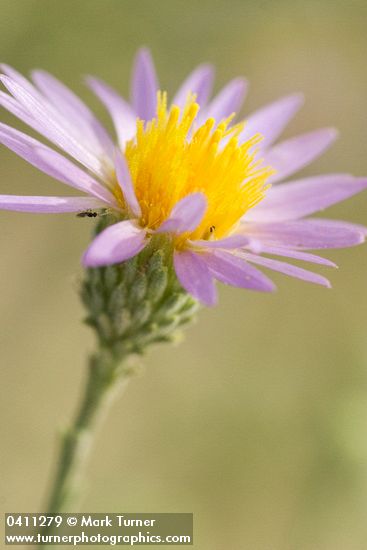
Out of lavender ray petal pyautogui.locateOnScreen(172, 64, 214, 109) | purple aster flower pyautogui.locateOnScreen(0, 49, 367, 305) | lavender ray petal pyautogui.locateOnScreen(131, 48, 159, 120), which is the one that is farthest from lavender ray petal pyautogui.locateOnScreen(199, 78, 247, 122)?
lavender ray petal pyautogui.locateOnScreen(131, 48, 159, 120)

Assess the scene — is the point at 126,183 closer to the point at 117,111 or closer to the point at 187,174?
the point at 187,174

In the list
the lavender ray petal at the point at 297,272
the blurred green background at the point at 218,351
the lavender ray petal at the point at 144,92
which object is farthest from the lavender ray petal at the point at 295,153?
the blurred green background at the point at 218,351

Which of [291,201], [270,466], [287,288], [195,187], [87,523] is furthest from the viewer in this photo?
[287,288]

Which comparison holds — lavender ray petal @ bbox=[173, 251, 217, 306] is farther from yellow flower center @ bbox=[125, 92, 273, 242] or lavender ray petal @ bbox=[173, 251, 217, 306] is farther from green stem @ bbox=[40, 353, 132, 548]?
green stem @ bbox=[40, 353, 132, 548]

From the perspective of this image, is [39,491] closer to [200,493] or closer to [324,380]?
[200,493]

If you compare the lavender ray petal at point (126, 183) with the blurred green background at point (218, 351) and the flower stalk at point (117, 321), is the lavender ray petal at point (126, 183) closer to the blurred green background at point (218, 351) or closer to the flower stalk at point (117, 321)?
the flower stalk at point (117, 321)

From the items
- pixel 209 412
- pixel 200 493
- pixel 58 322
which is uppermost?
pixel 58 322

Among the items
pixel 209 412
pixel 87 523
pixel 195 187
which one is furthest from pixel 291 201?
pixel 209 412
